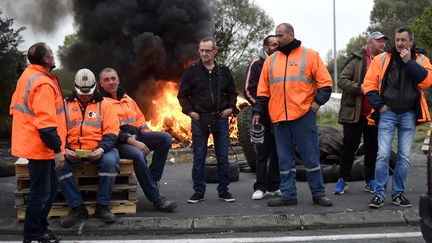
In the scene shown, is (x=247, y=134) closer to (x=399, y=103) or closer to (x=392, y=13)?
(x=399, y=103)

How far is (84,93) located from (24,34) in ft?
55.5

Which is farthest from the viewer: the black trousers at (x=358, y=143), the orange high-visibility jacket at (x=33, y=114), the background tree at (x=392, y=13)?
the background tree at (x=392, y=13)

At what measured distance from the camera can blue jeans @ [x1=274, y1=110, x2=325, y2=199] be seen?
6.05 m

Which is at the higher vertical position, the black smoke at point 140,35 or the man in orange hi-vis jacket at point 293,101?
the black smoke at point 140,35

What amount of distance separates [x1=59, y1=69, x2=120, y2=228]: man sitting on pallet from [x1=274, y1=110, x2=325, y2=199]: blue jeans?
187 centimetres

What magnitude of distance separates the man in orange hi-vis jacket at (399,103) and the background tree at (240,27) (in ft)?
98.6

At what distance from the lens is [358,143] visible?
22.3 feet

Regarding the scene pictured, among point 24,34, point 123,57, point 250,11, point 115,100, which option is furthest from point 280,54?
point 250,11

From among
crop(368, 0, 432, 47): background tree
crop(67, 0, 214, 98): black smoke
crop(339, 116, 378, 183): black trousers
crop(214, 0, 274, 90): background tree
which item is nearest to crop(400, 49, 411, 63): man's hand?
crop(339, 116, 378, 183): black trousers

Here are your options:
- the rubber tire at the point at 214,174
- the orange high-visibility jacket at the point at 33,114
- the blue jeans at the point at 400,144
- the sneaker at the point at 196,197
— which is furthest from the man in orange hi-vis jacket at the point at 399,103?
the orange high-visibility jacket at the point at 33,114

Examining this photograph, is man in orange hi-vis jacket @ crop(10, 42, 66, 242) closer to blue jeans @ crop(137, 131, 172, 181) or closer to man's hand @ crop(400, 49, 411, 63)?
blue jeans @ crop(137, 131, 172, 181)

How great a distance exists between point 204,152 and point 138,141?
0.79 meters

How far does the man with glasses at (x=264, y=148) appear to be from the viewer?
21.7 ft

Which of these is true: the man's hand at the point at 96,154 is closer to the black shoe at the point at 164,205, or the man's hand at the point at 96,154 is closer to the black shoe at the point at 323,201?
the black shoe at the point at 164,205
